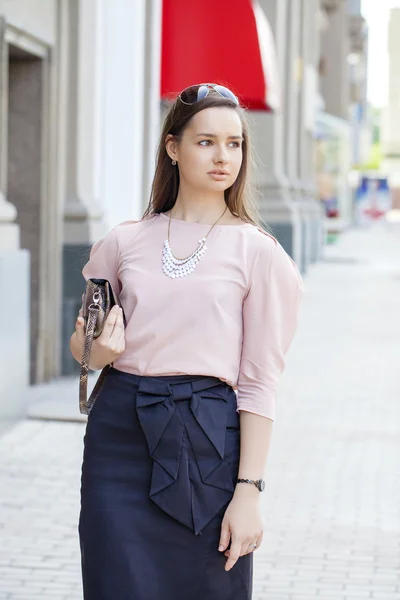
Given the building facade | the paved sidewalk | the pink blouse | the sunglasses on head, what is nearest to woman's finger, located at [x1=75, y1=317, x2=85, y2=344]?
the pink blouse

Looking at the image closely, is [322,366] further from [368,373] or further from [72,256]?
[72,256]

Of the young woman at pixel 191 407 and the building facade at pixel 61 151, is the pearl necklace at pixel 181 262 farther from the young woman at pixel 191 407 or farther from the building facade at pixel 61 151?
the building facade at pixel 61 151

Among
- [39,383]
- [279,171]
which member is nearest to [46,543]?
[39,383]

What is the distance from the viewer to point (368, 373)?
11328 mm

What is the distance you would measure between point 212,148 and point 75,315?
7.60 m

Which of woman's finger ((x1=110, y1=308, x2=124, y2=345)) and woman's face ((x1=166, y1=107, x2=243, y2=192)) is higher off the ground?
woman's face ((x1=166, y1=107, x2=243, y2=192))

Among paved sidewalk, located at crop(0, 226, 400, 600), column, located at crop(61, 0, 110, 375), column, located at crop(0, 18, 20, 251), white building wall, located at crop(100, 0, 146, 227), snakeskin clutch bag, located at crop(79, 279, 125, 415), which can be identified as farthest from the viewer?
white building wall, located at crop(100, 0, 146, 227)

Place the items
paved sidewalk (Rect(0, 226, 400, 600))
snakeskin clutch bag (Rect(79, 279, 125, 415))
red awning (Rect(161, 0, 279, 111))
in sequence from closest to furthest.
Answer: snakeskin clutch bag (Rect(79, 279, 125, 415)) < paved sidewalk (Rect(0, 226, 400, 600)) < red awning (Rect(161, 0, 279, 111))

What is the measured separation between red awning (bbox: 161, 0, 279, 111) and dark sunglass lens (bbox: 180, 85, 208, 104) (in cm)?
929

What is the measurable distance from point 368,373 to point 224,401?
8700 mm

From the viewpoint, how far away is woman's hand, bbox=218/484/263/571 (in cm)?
270

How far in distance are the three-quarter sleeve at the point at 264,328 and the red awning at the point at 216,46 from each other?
9.44 metres

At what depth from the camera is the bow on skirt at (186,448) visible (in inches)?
107

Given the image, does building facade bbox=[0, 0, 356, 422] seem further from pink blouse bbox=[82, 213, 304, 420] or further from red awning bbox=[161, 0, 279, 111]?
pink blouse bbox=[82, 213, 304, 420]
